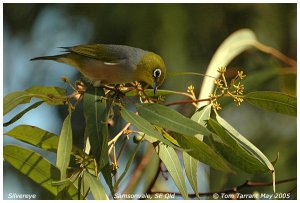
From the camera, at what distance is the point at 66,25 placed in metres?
3.19

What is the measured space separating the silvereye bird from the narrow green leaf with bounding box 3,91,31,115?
34 centimetres

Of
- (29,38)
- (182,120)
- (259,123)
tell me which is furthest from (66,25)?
(182,120)

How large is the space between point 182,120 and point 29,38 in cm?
186

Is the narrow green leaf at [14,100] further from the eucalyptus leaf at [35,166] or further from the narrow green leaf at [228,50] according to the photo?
the narrow green leaf at [228,50]

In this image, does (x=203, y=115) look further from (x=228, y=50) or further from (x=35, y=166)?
(x=228, y=50)

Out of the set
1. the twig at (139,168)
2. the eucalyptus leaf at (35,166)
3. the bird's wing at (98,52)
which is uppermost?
the bird's wing at (98,52)

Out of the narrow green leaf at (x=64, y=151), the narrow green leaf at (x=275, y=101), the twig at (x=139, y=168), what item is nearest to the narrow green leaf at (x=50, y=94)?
the narrow green leaf at (x=64, y=151)

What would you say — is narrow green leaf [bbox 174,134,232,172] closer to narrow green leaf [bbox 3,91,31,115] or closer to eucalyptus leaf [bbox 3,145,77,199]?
eucalyptus leaf [bbox 3,145,77,199]

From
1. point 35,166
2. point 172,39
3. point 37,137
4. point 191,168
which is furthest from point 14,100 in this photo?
point 172,39

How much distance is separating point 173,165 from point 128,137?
7.2 inches

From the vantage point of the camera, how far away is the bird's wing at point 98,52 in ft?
7.40

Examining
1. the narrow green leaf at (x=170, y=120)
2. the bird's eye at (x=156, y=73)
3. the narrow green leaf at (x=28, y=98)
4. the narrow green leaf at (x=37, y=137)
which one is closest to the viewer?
the narrow green leaf at (x=170, y=120)

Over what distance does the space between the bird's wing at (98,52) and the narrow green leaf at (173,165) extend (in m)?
0.57

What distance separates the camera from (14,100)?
6.11ft
